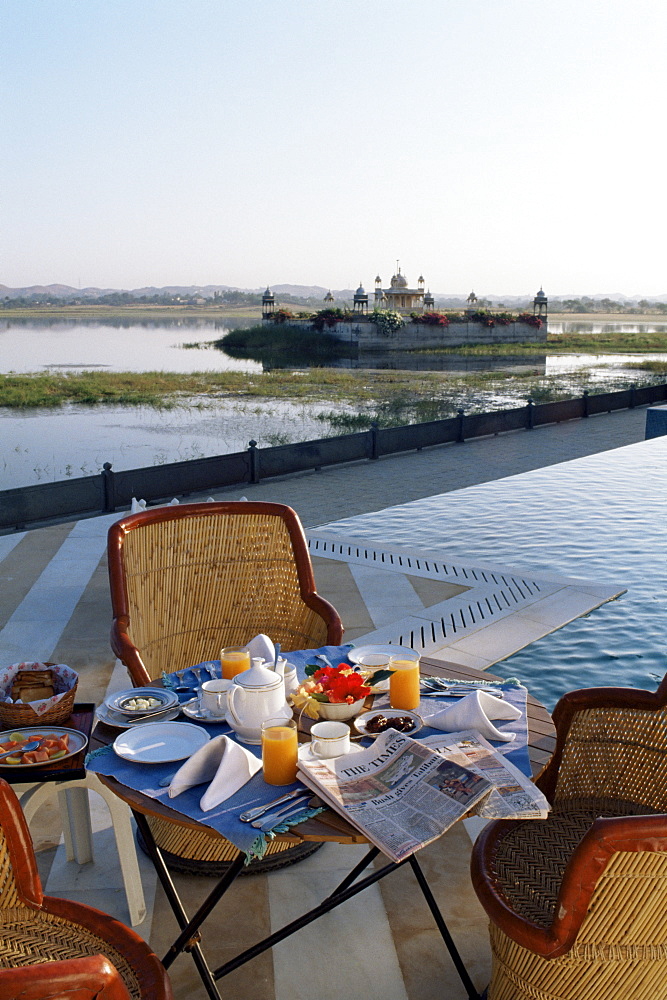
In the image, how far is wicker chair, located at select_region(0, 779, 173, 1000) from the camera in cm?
209

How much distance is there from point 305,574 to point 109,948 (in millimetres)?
2150

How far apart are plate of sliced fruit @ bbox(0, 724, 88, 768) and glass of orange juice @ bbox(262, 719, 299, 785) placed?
2.41ft

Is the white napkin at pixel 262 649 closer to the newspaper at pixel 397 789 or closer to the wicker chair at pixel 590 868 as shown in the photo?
the newspaper at pixel 397 789

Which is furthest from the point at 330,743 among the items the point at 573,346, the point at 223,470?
the point at 573,346

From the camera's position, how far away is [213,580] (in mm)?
4199

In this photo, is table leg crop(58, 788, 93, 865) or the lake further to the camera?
the lake

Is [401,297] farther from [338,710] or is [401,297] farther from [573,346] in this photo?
[338,710]

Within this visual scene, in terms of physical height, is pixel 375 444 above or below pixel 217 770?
below

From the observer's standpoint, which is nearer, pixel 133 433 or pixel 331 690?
pixel 331 690

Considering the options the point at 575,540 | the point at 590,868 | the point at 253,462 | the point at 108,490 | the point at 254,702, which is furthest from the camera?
the point at 253,462

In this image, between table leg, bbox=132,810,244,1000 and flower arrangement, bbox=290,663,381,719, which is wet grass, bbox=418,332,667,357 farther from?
table leg, bbox=132,810,244,1000

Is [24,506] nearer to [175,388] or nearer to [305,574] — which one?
[305,574]

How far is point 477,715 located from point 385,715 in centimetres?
27

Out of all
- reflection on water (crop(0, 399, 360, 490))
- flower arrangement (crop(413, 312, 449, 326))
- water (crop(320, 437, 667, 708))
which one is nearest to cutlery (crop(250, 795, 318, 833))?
water (crop(320, 437, 667, 708))
